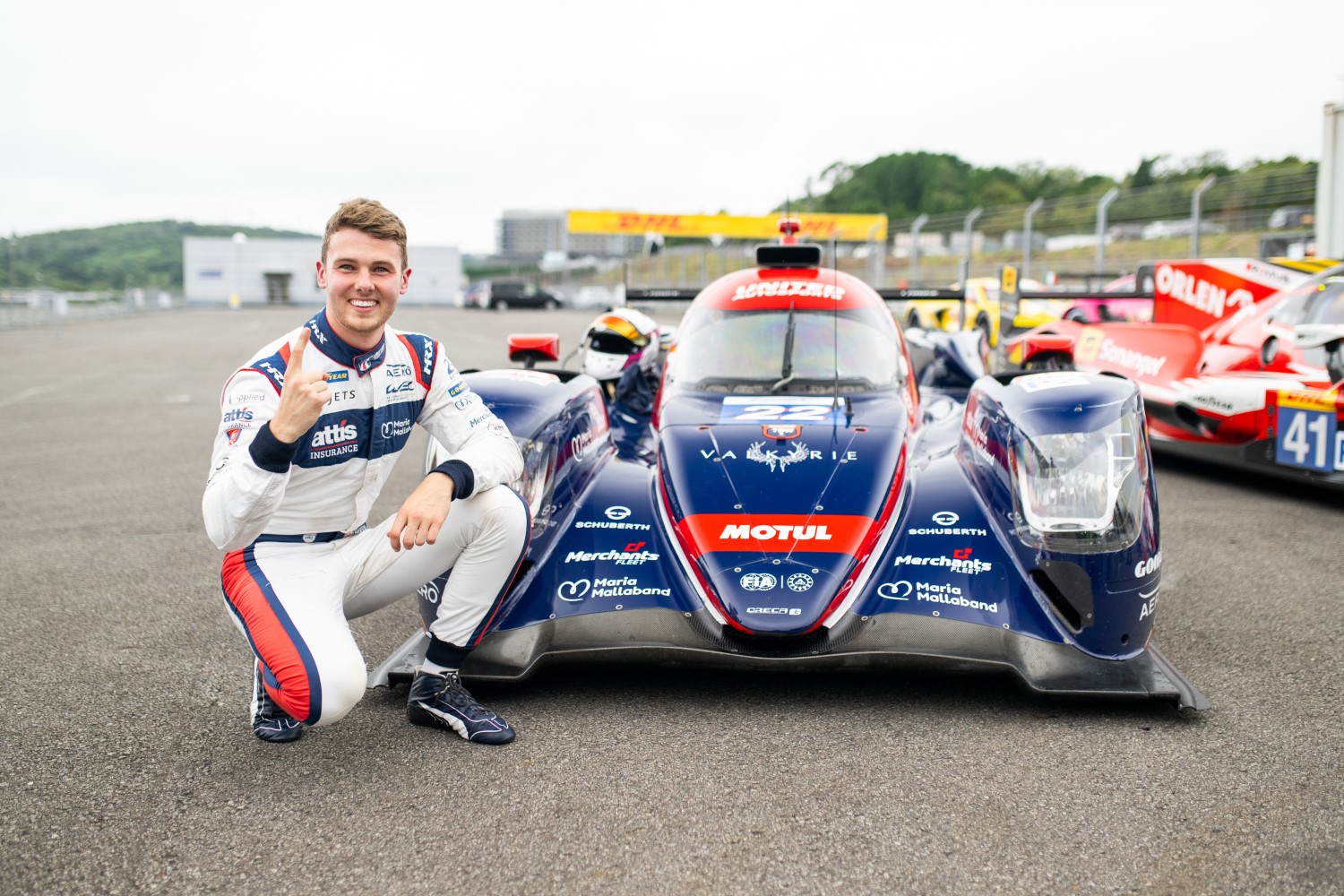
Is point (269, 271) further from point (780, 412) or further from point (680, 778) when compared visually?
point (680, 778)

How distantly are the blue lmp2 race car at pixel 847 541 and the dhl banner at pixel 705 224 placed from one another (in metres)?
26.8

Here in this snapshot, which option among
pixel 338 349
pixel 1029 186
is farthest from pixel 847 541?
pixel 1029 186

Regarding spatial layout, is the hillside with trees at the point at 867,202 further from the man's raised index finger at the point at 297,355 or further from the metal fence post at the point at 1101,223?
the man's raised index finger at the point at 297,355

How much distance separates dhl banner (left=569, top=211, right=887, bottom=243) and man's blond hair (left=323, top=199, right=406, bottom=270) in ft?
90.4

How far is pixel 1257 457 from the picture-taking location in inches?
249

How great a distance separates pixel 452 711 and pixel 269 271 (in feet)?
231

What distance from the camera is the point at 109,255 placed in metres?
77.4

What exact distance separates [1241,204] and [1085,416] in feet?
46.2

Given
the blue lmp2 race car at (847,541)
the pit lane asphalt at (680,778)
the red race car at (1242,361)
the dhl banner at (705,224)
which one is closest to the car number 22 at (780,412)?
the blue lmp2 race car at (847,541)

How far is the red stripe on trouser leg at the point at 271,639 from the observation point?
2748 millimetres

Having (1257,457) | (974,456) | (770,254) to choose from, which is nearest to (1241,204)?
(1257,457)

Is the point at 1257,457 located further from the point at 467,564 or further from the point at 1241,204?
the point at 1241,204

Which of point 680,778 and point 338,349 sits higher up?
point 338,349

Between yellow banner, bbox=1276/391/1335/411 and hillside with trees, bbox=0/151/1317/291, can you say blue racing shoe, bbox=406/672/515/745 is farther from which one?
hillside with trees, bbox=0/151/1317/291
